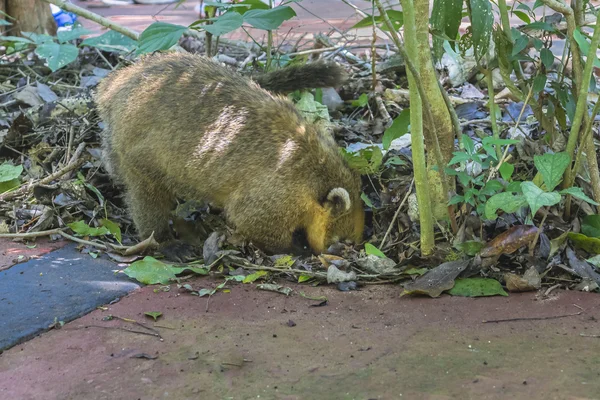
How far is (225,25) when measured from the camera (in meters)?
3.96

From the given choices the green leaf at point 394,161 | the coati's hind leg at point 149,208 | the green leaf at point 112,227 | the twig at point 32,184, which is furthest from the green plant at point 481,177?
the twig at point 32,184

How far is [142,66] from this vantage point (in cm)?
483

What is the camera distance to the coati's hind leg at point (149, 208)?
4.69 metres

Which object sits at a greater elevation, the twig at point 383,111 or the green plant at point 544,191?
the green plant at point 544,191

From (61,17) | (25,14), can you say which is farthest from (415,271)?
(61,17)

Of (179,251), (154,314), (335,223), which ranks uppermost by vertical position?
(154,314)

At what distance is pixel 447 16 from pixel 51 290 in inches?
89.5

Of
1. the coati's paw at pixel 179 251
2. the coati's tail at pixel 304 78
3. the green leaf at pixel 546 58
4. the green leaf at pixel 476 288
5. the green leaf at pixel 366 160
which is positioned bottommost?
the coati's paw at pixel 179 251

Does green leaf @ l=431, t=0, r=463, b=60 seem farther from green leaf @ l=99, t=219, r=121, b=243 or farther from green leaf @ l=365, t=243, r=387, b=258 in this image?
green leaf @ l=99, t=219, r=121, b=243

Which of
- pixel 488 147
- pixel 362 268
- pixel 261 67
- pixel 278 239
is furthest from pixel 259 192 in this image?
pixel 261 67

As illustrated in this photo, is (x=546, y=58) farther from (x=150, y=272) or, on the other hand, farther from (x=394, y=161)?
(x=150, y=272)

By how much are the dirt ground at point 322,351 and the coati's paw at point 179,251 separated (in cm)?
94

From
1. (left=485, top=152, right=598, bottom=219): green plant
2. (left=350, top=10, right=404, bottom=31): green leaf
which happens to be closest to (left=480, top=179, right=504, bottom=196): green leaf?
(left=485, top=152, right=598, bottom=219): green plant

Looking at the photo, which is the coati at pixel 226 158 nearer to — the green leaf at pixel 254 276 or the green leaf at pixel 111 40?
the green leaf at pixel 254 276
